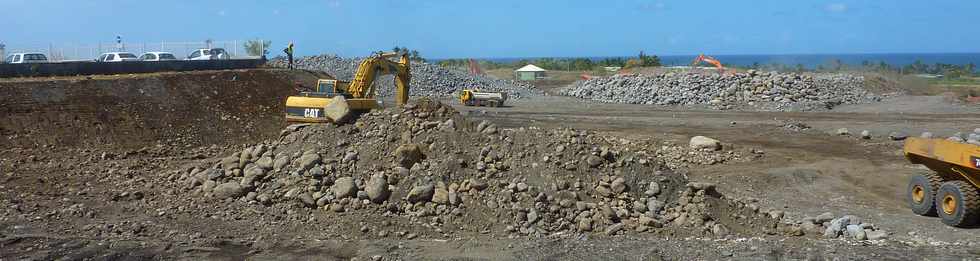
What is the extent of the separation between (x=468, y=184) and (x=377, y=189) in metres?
1.19

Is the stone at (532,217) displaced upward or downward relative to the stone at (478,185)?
downward

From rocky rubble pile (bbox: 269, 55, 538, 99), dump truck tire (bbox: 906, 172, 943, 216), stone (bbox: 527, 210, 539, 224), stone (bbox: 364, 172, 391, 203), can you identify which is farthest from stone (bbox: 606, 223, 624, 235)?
rocky rubble pile (bbox: 269, 55, 538, 99)

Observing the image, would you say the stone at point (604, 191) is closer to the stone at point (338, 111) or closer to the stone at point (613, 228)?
the stone at point (613, 228)

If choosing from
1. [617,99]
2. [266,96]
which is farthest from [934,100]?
[266,96]

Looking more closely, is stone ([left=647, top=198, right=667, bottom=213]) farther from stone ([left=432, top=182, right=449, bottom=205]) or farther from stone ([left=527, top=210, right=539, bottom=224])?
stone ([left=432, top=182, right=449, bottom=205])

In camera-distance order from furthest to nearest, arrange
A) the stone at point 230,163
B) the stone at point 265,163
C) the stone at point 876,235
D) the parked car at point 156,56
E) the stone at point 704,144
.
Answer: the parked car at point 156,56
the stone at point 704,144
the stone at point 230,163
the stone at point 265,163
the stone at point 876,235

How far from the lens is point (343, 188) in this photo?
1158cm

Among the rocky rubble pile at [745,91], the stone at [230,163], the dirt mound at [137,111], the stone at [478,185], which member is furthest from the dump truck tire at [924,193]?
the rocky rubble pile at [745,91]

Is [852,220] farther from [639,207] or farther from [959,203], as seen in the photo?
[639,207]

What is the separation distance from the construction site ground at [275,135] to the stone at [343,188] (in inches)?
13.9

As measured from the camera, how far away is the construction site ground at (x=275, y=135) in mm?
9820

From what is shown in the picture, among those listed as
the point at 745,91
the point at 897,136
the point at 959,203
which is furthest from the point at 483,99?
the point at 959,203

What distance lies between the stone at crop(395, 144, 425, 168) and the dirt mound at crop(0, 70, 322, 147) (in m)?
10.6

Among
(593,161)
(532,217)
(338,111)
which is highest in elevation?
(338,111)
